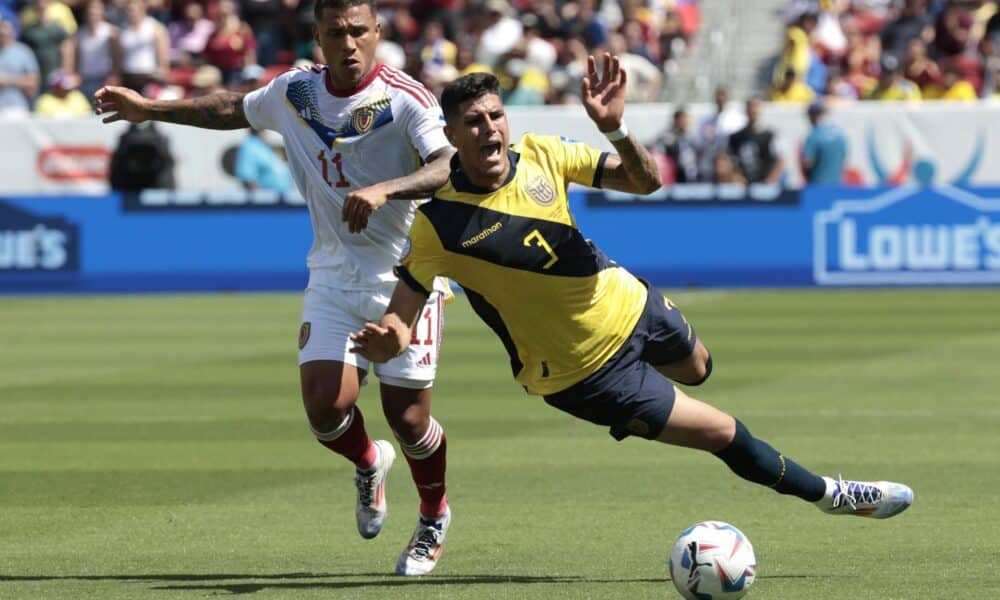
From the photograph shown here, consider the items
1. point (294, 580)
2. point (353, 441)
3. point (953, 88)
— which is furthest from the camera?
point (953, 88)

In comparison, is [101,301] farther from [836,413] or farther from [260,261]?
[836,413]

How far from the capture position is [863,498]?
7.79 m

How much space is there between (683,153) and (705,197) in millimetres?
2050

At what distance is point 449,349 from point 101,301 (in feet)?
24.1

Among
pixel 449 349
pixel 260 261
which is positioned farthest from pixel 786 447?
pixel 260 261

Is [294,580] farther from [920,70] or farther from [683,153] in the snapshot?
[920,70]

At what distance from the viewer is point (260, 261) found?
23.5 m

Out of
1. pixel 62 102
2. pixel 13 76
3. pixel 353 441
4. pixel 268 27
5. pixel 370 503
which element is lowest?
pixel 62 102

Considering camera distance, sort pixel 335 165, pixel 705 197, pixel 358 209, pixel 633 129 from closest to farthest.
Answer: pixel 358 209, pixel 335 165, pixel 705 197, pixel 633 129

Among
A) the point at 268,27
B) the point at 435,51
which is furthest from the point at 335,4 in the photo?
the point at 268,27

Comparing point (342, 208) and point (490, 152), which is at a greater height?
point (490, 152)

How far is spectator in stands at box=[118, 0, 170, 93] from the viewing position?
27.3m

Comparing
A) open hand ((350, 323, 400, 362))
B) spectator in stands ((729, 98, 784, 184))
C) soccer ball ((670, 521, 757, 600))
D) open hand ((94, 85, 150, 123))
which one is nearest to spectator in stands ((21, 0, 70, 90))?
spectator in stands ((729, 98, 784, 184))

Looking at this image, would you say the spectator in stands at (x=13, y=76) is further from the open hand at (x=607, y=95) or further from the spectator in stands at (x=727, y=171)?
the open hand at (x=607, y=95)
